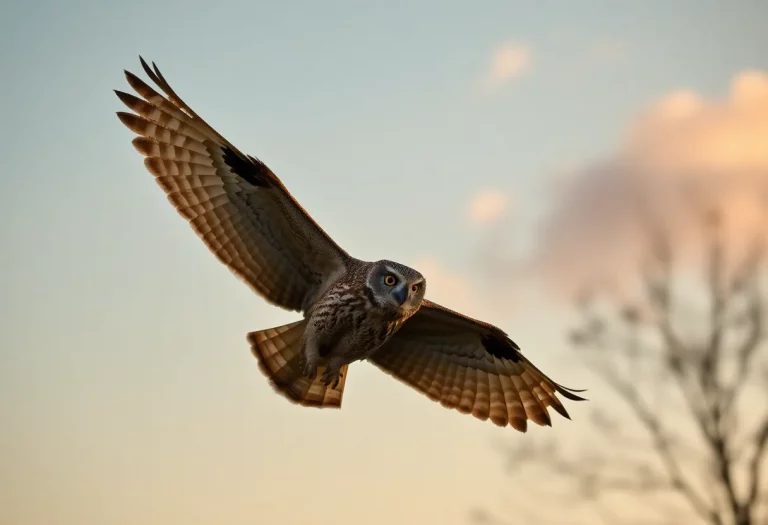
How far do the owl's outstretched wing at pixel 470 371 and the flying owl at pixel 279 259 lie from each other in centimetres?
40

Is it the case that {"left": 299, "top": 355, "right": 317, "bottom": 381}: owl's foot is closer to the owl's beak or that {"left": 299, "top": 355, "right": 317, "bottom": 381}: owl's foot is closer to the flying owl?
the flying owl

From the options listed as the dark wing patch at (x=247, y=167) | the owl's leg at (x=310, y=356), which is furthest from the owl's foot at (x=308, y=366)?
the dark wing patch at (x=247, y=167)

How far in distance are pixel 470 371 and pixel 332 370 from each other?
69.2 inches

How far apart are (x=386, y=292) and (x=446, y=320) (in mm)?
1515

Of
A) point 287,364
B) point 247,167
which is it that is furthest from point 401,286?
point 247,167

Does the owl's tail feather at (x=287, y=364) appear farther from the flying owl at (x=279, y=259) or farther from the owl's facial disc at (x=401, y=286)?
the owl's facial disc at (x=401, y=286)

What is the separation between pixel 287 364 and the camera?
6.79 m

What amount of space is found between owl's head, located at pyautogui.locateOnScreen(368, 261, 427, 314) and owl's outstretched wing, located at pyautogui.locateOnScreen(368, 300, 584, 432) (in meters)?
1.40

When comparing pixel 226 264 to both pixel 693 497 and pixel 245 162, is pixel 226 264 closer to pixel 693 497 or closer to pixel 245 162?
pixel 245 162

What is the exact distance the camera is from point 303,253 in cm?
697

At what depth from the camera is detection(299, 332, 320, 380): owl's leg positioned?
21.4ft

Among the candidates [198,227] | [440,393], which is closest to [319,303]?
[198,227]

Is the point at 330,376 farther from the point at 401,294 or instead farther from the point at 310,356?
the point at 401,294

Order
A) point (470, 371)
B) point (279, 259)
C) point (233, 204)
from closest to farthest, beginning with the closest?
point (233, 204) → point (279, 259) → point (470, 371)
